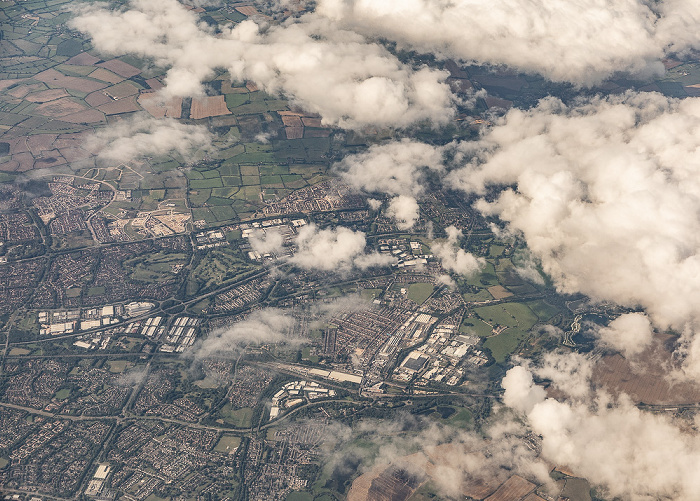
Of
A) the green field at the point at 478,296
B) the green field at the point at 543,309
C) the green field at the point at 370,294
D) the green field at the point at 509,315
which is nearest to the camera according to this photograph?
the green field at the point at 509,315

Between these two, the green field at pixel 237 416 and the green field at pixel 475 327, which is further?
the green field at pixel 475 327

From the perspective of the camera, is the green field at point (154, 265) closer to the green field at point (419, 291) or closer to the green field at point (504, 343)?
the green field at point (419, 291)

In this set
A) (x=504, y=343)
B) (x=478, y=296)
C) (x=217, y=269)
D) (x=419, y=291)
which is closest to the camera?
(x=504, y=343)

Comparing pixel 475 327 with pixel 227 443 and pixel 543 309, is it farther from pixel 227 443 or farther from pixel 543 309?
pixel 227 443

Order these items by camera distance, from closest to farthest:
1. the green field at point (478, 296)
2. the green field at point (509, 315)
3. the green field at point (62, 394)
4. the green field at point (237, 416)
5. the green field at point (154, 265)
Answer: the green field at point (237, 416), the green field at point (62, 394), the green field at point (509, 315), the green field at point (154, 265), the green field at point (478, 296)

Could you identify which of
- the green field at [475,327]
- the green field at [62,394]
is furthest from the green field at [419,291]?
the green field at [62,394]

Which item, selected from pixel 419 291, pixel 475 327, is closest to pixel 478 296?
pixel 475 327

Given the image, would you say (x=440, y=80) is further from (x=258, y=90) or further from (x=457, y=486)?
(x=457, y=486)

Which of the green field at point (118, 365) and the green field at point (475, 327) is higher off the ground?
the green field at point (475, 327)
